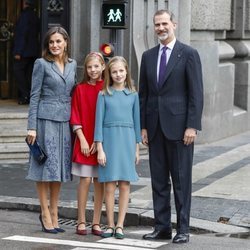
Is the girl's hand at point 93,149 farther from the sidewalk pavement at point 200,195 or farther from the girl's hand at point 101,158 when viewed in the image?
the sidewalk pavement at point 200,195

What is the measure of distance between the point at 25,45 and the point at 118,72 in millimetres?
7526

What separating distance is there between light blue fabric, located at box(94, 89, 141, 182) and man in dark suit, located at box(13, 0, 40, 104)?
7326 mm

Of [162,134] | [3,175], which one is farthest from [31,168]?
[3,175]

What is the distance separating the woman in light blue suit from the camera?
853cm

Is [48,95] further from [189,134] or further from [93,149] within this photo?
[189,134]

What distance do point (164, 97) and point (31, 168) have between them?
4.92 feet

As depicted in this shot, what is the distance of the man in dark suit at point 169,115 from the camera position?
819 cm

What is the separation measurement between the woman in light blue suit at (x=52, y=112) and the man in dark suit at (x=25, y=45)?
701cm

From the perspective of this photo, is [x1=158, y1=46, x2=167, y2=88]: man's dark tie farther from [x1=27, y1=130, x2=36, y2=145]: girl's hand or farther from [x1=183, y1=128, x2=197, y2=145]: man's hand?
[x1=27, y1=130, x2=36, y2=145]: girl's hand

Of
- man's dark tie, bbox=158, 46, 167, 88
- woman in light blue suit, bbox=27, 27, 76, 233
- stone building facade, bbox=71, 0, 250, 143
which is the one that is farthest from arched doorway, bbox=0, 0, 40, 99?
man's dark tie, bbox=158, 46, 167, 88

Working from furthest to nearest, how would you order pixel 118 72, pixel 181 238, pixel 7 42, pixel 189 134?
pixel 7 42, pixel 118 72, pixel 181 238, pixel 189 134

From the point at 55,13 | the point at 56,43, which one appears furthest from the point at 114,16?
the point at 55,13

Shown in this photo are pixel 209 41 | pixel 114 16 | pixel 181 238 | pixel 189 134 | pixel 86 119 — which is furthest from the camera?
pixel 209 41

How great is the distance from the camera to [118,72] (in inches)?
330
